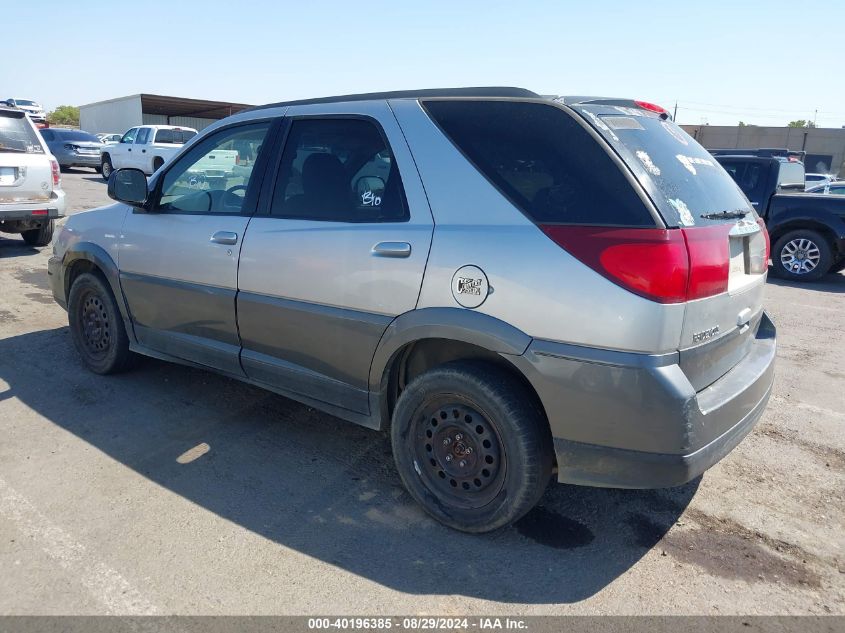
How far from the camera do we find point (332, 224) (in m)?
3.32

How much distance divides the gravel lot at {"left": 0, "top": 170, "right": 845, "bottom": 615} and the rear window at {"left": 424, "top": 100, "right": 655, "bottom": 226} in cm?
148

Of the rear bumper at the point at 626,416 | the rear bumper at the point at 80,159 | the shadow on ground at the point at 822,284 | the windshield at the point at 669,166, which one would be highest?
the windshield at the point at 669,166

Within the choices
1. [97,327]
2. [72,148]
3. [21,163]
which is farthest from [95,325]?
[72,148]

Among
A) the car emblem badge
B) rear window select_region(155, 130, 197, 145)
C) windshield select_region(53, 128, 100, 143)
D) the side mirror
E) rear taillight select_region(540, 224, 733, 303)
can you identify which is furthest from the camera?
windshield select_region(53, 128, 100, 143)

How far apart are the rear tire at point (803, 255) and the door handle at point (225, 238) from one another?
8951 mm

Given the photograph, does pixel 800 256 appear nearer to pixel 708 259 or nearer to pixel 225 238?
pixel 708 259

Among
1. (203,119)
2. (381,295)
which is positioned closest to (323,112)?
(381,295)

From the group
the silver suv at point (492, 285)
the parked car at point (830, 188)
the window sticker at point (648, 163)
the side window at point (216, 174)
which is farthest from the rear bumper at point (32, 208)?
the parked car at point (830, 188)

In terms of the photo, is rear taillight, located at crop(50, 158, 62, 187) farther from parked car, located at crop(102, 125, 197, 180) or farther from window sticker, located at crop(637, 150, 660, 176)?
parked car, located at crop(102, 125, 197, 180)

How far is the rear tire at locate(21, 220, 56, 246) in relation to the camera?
9.69m

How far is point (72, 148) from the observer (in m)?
22.4

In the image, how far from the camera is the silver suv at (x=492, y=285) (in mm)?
2496

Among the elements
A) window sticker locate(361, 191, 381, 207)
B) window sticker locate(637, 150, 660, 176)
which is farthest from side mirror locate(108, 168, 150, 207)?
window sticker locate(637, 150, 660, 176)

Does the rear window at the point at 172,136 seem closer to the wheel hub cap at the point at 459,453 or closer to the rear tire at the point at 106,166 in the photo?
the rear tire at the point at 106,166
